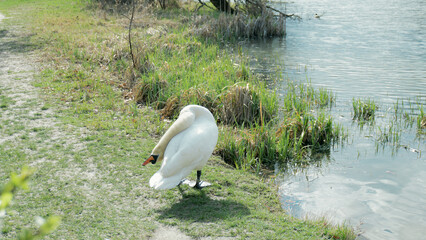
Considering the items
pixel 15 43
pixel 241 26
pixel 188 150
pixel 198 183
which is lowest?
pixel 198 183

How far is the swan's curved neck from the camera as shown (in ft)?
15.4

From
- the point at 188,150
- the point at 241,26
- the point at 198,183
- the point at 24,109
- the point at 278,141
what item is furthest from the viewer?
the point at 241,26

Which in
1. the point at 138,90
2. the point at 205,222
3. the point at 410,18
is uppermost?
the point at 410,18

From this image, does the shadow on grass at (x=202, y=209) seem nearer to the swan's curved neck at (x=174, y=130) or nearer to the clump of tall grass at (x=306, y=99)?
the swan's curved neck at (x=174, y=130)

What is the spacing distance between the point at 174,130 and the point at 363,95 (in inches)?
251

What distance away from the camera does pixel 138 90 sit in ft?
28.3

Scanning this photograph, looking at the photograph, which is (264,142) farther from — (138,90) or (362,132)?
(138,90)

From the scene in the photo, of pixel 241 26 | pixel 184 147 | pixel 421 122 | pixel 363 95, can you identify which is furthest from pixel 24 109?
pixel 241 26

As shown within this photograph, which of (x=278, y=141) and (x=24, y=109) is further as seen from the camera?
(x=24, y=109)

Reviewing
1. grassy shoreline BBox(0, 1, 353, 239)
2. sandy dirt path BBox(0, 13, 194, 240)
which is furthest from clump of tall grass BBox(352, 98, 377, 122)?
sandy dirt path BBox(0, 13, 194, 240)

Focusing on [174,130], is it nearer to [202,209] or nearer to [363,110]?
[202,209]

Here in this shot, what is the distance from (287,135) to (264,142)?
45 cm

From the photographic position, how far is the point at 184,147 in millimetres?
4473

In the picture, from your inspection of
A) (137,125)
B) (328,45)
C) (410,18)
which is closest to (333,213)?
(137,125)
